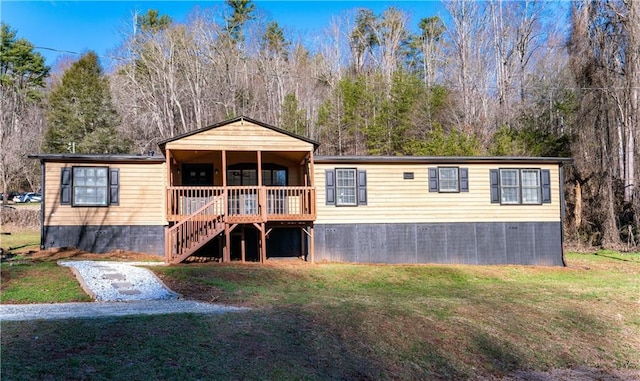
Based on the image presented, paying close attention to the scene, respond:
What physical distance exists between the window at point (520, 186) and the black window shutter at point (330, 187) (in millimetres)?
5880

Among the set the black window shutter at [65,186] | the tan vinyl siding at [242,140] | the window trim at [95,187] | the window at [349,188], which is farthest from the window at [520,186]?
the black window shutter at [65,186]

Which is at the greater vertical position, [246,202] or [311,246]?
[246,202]

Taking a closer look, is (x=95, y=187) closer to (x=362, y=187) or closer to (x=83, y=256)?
(x=83, y=256)

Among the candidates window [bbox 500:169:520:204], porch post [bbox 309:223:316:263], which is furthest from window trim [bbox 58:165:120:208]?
window [bbox 500:169:520:204]

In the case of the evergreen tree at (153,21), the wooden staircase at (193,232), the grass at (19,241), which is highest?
the evergreen tree at (153,21)

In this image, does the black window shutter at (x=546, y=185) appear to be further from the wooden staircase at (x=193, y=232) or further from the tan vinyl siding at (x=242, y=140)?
the wooden staircase at (x=193, y=232)

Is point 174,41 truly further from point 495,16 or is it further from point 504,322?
point 504,322

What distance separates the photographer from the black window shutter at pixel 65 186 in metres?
16.1

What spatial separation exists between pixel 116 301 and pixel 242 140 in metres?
8.12

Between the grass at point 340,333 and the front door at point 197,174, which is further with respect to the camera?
the front door at point 197,174

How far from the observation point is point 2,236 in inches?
858

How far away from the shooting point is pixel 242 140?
1639cm

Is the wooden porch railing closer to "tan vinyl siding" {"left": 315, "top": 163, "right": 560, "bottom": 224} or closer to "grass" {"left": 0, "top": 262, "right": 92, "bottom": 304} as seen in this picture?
"tan vinyl siding" {"left": 315, "top": 163, "right": 560, "bottom": 224}

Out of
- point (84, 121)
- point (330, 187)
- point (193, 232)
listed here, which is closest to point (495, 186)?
point (330, 187)
